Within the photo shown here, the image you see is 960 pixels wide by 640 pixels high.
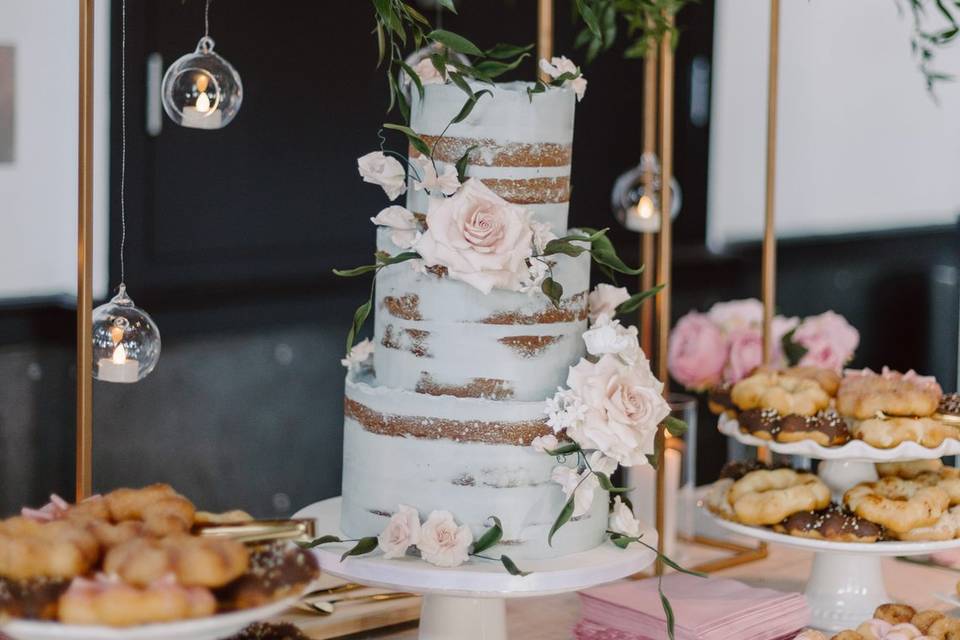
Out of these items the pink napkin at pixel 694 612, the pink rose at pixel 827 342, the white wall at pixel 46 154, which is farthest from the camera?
the white wall at pixel 46 154

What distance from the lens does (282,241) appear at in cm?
398

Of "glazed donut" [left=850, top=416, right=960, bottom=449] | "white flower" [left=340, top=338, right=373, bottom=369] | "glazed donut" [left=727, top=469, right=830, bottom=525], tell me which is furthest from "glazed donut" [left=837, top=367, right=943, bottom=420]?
"white flower" [left=340, top=338, right=373, bottom=369]

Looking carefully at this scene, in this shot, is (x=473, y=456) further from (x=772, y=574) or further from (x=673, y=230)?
(x=673, y=230)

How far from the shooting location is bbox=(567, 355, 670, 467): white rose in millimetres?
1590

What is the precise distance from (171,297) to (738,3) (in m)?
2.85

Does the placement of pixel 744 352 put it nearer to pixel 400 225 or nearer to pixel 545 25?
pixel 545 25

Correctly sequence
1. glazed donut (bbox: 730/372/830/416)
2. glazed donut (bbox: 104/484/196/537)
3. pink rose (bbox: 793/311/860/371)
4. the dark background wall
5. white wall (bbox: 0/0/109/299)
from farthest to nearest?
the dark background wall, white wall (bbox: 0/0/109/299), pink rose (bbox: 793/311/860/371), glazed donut (bbox: 730/372/830/416), glazed donut (bbox: 104/484/196/537)

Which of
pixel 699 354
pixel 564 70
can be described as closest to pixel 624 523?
pixel 564 70

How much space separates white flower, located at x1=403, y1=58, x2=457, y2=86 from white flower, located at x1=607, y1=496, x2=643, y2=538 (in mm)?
602

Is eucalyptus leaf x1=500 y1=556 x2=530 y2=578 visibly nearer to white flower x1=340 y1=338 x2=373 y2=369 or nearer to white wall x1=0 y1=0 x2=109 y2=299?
white flower x1=340 y1=338 x2=373 y2=369

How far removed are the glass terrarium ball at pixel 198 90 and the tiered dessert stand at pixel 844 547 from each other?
0.92 meters

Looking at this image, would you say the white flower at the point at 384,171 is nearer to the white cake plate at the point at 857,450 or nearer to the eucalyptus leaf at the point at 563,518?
the eucalyptus leaf at the point at 563,518

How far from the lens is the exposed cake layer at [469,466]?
161 cm

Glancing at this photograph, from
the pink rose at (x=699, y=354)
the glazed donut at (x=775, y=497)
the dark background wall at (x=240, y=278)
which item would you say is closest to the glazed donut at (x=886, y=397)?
the glazed donut at (x=775, y=497)
